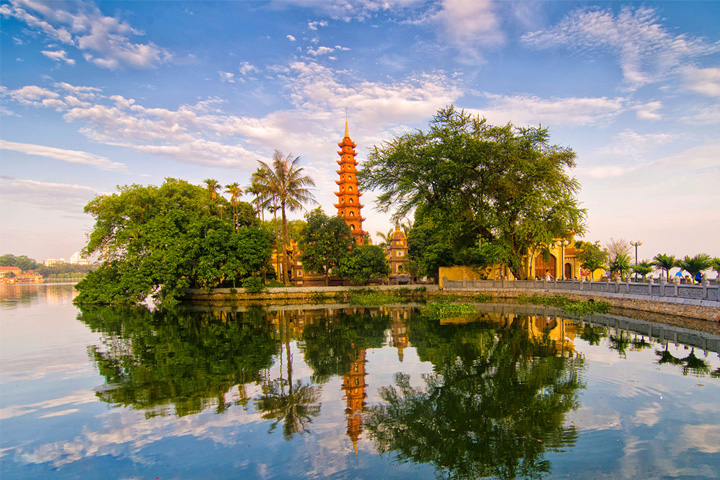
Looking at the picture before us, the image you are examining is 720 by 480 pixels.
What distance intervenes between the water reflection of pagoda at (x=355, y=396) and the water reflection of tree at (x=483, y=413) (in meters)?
0.26

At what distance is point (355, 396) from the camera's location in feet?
29.2

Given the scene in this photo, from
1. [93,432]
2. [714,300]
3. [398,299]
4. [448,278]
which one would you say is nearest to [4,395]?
[93,432]

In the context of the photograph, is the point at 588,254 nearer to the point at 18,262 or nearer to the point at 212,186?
the point at 212,186

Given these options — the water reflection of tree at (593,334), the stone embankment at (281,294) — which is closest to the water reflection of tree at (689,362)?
the water reflection of tree at (593,334)

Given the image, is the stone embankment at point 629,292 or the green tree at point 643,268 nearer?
the stone embankment at point 629,292

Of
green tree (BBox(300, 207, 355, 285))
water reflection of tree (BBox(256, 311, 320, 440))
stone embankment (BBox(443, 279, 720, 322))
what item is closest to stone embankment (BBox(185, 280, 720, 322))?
stone embankment (BBox(443, 279, 720, 322))

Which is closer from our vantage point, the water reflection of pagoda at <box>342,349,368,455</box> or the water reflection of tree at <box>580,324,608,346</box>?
the water reflection of pagoda at <box>342,349,368,455</box>

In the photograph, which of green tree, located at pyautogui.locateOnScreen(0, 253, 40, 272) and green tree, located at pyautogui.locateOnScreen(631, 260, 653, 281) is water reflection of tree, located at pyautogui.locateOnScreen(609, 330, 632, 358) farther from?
green tree, located at pyautogui.locateOnScreen(0, 253, 40, 272)

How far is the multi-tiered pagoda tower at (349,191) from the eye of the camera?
5762 centimetres

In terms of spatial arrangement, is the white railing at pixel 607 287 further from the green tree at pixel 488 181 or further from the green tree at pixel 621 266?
the green tree at pixel 621 266

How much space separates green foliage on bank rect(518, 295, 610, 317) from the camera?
936 inches

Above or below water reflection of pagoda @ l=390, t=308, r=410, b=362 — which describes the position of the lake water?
above

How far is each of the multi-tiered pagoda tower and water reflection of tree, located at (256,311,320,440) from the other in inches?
1850

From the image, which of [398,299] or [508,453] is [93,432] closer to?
[508,453]
